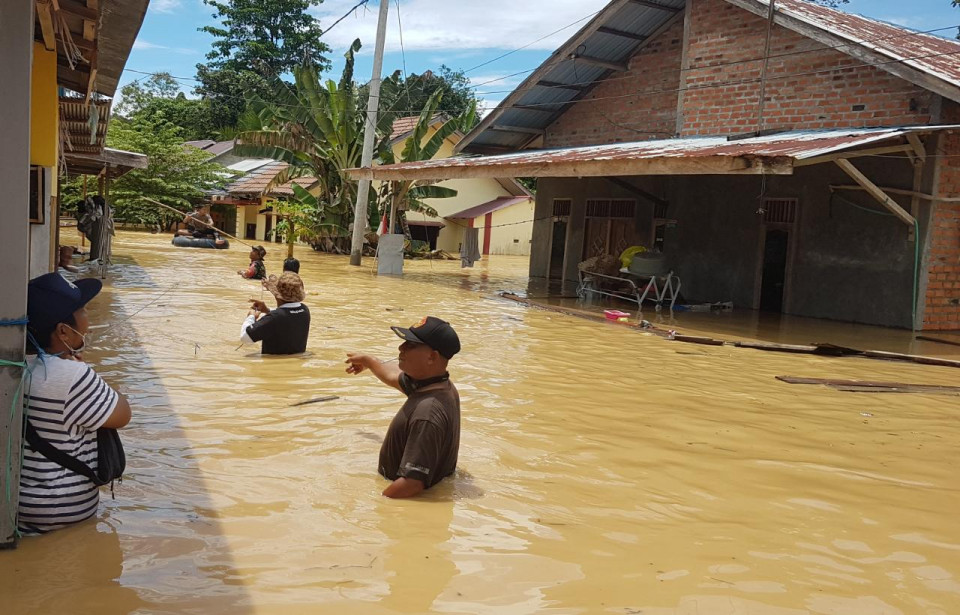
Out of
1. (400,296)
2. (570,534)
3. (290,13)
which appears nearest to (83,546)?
(570,534)

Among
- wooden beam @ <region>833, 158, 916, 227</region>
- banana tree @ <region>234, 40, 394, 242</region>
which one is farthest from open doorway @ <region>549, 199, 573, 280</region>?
wooden beam @ <region>833, 158, 916, 227</region>

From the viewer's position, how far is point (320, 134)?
25422 mm

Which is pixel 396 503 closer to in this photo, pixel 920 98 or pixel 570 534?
pixel 570 534

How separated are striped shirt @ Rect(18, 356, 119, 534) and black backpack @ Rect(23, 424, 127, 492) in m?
0.02

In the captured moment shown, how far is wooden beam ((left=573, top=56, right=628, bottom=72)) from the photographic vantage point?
18.9m

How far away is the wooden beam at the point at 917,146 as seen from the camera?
12.8m

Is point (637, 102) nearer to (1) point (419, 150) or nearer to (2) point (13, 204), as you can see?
(1) point (419, 150)

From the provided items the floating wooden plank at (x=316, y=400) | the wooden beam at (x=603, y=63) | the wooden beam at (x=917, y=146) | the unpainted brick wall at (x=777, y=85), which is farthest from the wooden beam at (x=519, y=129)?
the floating wooden plank at (x=316, y=400)

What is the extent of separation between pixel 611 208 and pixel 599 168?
25.5 feet

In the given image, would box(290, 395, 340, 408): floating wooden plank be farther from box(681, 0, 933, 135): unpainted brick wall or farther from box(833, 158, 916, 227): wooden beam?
box(681, 0, 933, 135): unpainted brick wall

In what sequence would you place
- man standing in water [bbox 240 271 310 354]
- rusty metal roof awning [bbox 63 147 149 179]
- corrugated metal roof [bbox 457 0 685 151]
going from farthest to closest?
corrugated metal roof [bbox 457 0 685 151] → rusty metal roof awning [bbox 63 147 149 179] → man standing in water [bbox 240 271 310 354]

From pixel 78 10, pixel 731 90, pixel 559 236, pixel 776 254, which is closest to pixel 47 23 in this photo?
pixel 78 10

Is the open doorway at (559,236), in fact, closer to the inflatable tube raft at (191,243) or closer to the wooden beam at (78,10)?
the inflatable tube raft at (191,243)

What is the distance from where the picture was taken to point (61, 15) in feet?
23.5
